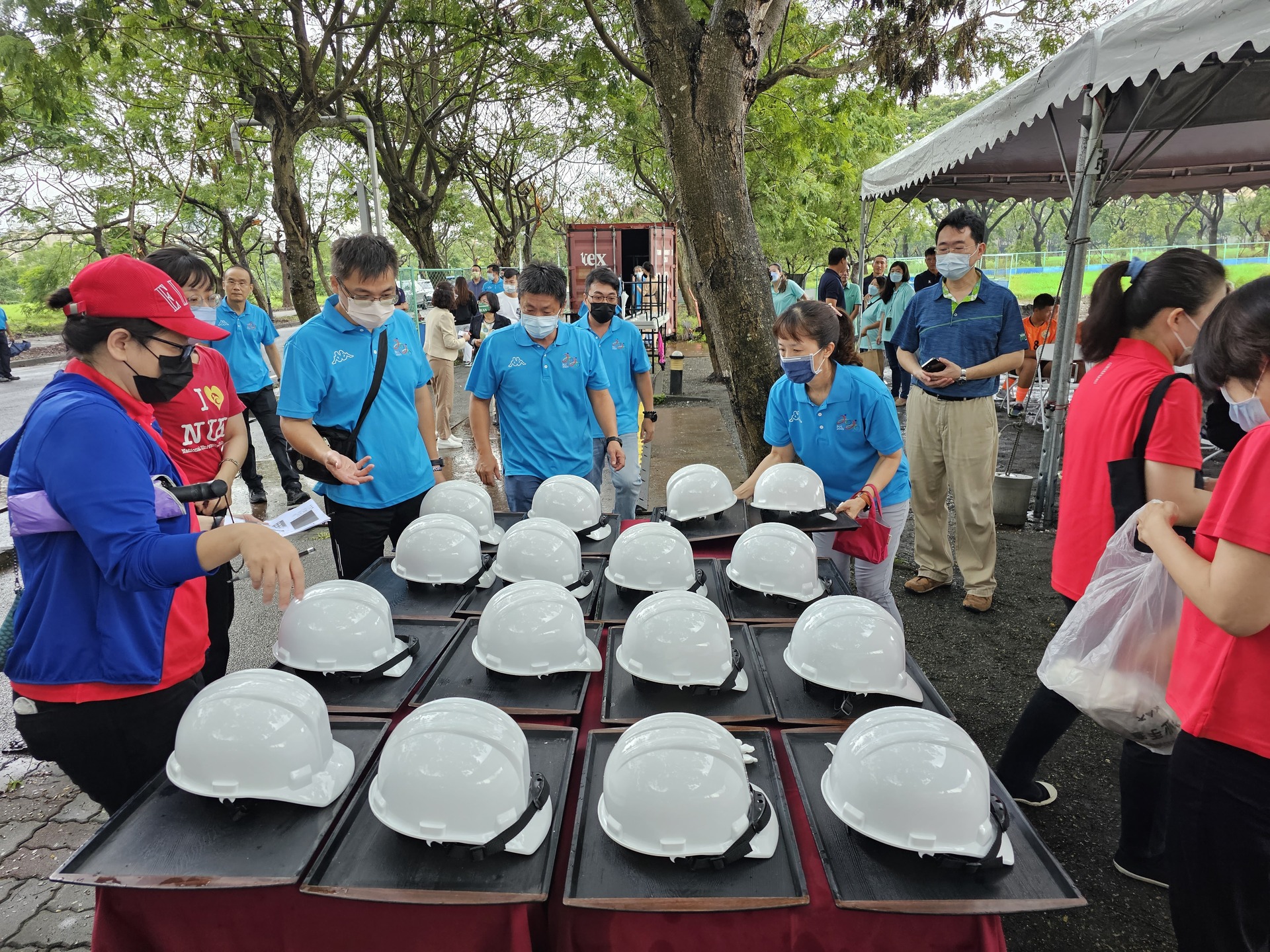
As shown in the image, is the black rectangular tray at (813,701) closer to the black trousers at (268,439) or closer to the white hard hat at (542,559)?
the white hard hat at (542,559)

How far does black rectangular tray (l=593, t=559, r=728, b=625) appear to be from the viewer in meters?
2.42

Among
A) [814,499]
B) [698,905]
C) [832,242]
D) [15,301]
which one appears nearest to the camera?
[698,905]

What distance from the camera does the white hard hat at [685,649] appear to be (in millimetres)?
1910

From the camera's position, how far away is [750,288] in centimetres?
431

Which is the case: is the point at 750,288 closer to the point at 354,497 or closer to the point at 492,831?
the point at 354,497

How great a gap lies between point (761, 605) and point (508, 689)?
93 centimetres

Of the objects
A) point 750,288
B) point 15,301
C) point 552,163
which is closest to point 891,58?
point 750,288

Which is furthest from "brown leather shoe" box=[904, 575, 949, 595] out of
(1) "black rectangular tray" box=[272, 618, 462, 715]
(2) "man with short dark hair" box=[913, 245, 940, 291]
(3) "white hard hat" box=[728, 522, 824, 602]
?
(2) "man with short dark hair" box=[913, 245, 940, 291]

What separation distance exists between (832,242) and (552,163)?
10869mm

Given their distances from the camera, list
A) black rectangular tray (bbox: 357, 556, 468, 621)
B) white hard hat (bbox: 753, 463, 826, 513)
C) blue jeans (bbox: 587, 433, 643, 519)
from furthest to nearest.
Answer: blue jeans (bbox: 587, 433, 643, 519) < white hard hat (bbox: 753, 463, 826, 513) < black rectangular tray (bbox: 357, 556, 468, 621)

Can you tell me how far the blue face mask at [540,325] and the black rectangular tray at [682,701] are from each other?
2.07 m

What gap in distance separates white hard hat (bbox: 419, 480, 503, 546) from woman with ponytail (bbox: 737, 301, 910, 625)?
1.20 metres

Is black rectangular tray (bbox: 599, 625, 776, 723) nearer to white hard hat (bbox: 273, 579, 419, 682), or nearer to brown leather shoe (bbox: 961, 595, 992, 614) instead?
white hard hat (bbox: 273, 579, 419, 682)

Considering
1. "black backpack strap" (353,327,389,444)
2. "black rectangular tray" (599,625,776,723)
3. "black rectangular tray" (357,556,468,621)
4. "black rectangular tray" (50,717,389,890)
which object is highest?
"black backpack strap" (353,327,389,444)
